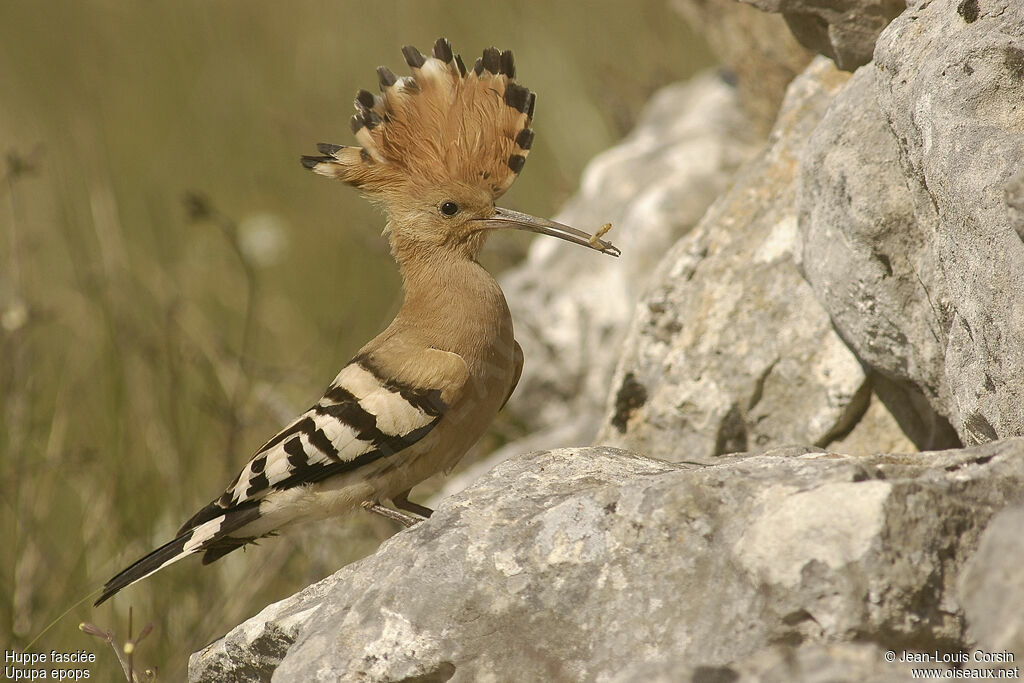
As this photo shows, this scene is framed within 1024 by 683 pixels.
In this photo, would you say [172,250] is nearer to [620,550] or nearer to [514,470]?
[514,470]

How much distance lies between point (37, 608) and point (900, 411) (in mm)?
2610

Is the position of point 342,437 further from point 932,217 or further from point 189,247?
point 189,247

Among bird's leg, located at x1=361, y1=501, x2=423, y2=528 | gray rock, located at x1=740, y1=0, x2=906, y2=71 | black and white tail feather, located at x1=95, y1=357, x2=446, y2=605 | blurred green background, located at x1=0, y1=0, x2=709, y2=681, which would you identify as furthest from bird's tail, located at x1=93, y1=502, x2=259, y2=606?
gray rock, located at x1=740, y1=0, x2=906, y2=71

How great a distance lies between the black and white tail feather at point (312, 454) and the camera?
285 centimetres

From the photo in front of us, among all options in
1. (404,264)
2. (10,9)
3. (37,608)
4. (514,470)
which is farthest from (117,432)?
(10,9)

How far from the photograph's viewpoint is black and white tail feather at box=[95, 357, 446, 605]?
285 cm

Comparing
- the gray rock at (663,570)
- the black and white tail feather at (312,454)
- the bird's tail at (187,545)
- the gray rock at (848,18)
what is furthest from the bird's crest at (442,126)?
the gray rock at (663,570)

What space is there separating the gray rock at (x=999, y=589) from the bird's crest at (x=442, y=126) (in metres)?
1.89

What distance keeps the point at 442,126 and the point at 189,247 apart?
11.6 feet

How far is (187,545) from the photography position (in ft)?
9.41

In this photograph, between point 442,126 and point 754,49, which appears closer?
point 442,126

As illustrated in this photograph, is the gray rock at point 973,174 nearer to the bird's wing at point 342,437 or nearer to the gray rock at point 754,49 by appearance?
the bird's wing at point 342,437

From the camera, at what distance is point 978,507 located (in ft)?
5.38

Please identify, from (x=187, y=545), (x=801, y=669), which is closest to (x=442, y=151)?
(x=187, y=545)
